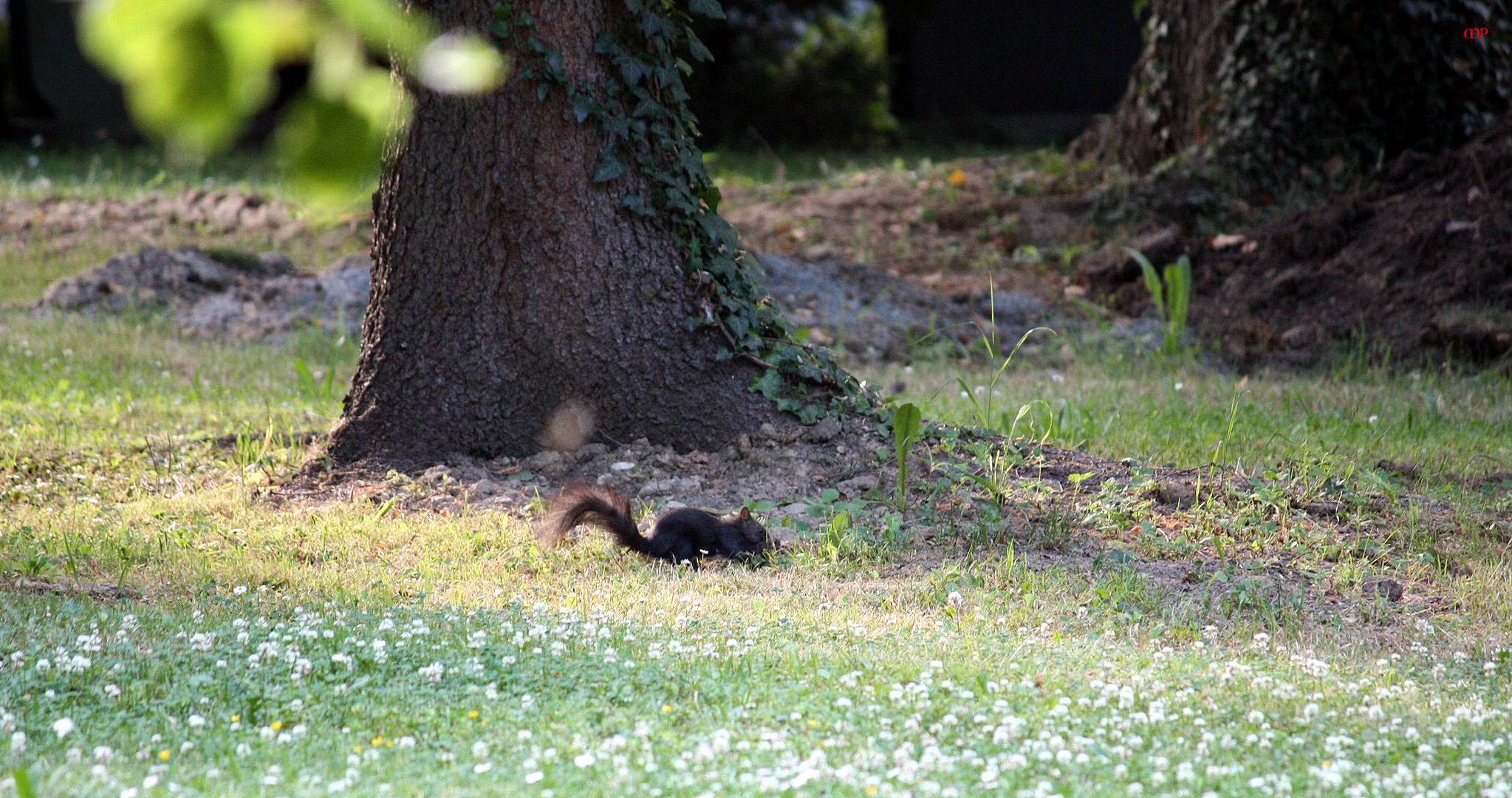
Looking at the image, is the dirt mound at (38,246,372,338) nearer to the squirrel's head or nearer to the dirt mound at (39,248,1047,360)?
the dirt mound at (39,248,1047,360)

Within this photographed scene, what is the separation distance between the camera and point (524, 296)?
5.71 m

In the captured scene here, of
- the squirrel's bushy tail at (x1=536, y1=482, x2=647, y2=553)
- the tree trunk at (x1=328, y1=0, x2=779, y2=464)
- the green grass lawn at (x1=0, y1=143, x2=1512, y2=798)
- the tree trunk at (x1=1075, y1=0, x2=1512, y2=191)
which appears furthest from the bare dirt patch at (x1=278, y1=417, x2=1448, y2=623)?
the tree trunk at (x1=1075, y1=0, x2=1512, y2=191)

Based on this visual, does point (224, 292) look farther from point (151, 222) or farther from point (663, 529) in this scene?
point (663, 529)

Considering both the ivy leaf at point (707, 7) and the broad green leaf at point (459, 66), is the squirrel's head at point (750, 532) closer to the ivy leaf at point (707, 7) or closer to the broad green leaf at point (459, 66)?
the ivy leaf at point (707, 7)

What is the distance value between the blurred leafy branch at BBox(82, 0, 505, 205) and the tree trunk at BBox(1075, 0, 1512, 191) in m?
10.6

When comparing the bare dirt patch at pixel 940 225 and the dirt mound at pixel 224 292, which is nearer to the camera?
the dirt mound at pixel 224 292

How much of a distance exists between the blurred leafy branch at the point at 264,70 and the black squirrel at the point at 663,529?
3305 millimetres

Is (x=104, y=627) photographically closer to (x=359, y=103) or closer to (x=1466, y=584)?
(x=359, y=103)

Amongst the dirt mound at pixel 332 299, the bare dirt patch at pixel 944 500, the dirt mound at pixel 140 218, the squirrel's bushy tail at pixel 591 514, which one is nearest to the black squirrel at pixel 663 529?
the squirrel's bushy tail at pixel 591 514

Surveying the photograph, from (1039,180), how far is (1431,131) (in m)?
3.19

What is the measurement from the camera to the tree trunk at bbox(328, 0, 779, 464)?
5.67 metres

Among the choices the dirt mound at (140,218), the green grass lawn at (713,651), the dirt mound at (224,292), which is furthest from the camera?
the dirt mound at (140,218)

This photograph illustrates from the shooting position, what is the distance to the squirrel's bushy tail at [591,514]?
480 cm

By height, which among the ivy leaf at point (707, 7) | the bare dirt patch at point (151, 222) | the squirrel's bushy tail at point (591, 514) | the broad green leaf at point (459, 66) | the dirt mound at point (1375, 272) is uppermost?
the ivy leaf at point (707, 7)
